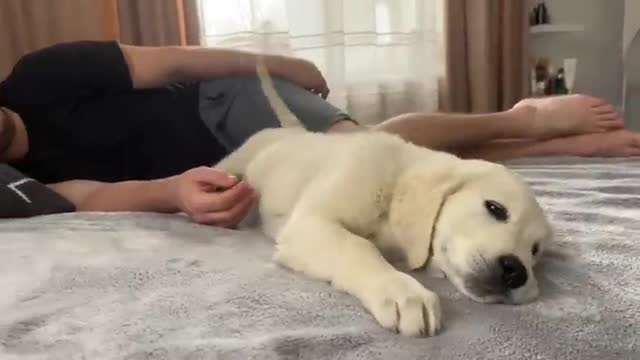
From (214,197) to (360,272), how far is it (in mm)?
423

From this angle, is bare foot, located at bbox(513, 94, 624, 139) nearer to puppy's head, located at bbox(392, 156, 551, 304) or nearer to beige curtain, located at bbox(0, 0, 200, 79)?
puppy's head, located at bbox(392, 156, 551, 304)

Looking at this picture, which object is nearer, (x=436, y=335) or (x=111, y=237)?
(x=436, y=335)

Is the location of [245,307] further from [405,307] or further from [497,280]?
[497,280]

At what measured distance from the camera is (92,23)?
223 cm

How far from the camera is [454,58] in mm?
2861

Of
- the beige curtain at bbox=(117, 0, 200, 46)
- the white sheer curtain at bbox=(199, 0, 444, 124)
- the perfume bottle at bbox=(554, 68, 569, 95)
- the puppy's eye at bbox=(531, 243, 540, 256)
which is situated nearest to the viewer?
the puppy's eye at bbox=(531, 243, 540, 256)

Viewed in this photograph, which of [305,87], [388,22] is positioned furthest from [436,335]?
[388,22]

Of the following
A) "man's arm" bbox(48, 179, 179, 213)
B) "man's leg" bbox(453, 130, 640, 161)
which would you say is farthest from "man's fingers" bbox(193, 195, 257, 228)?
"man's leg" bbox(453, 130, 640, 161)

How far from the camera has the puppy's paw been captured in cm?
68

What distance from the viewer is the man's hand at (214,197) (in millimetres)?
1160

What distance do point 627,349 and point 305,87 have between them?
52.6 inches

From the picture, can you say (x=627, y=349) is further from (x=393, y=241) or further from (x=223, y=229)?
(x=223, y=229)

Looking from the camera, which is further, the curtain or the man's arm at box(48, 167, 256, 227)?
the curtain

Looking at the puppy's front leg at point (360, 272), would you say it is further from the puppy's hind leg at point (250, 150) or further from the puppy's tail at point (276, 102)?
the puppy's tail at point (276, 102)
